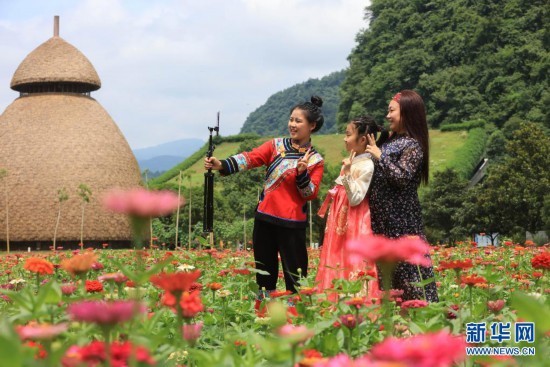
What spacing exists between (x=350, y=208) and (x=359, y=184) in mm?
177

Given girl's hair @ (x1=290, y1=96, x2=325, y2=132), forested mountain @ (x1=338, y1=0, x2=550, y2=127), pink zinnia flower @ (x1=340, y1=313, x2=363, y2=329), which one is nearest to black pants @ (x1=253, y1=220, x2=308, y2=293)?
girl's hair @ (x1=290, y1=96, x2=325, y2=132)

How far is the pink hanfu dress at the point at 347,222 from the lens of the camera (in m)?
4.04

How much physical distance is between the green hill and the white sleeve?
104ft

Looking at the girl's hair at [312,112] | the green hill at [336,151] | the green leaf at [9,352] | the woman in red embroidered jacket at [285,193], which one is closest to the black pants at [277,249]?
the woman in red embroidered jacket at [285,193]

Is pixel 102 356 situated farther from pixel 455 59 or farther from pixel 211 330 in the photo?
pixel 455 59

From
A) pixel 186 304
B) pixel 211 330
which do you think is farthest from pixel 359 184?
pixel 186 304

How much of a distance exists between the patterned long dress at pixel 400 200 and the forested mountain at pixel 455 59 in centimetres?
3736

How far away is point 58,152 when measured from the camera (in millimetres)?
29188

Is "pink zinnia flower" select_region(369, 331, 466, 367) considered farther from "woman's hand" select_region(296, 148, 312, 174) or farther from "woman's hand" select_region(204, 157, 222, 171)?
"woman's hand" select_region(204, 157, 222, 171)

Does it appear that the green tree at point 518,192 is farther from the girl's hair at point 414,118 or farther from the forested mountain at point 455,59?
the girl's hair at point 414,118

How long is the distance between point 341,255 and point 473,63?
1940 inches

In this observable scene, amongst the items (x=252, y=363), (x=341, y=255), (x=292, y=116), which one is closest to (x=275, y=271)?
(x=341, y=255)

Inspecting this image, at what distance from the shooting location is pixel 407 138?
3.97 meters

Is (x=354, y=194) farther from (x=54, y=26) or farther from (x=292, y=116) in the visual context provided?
(x=54, y=26)
